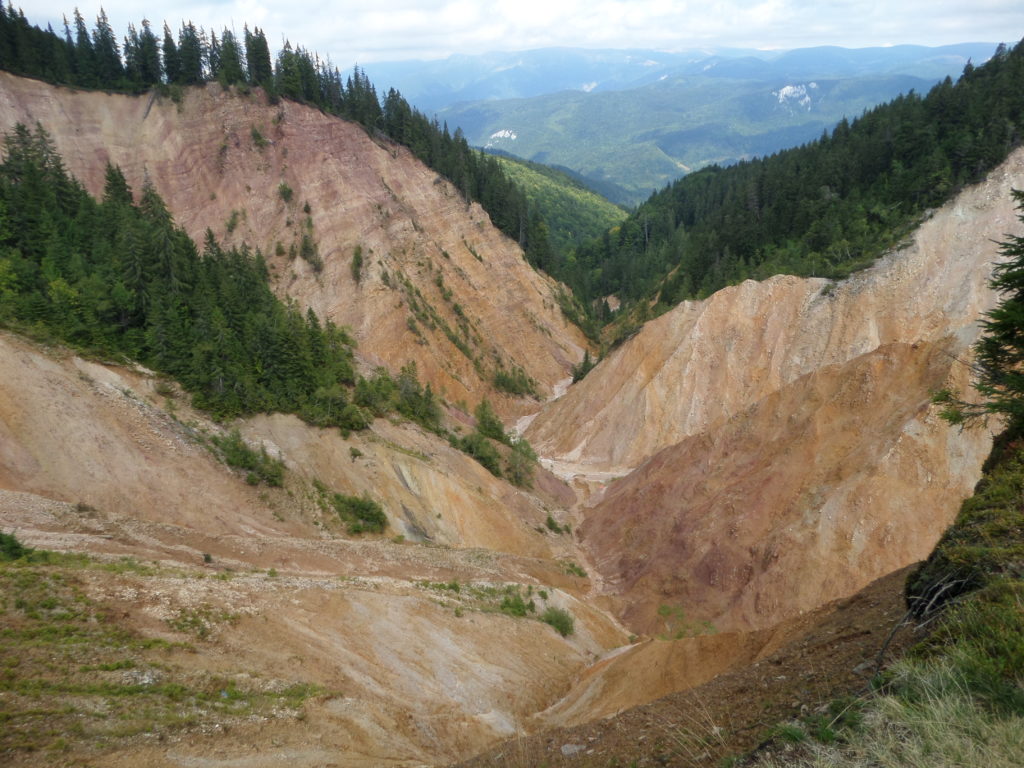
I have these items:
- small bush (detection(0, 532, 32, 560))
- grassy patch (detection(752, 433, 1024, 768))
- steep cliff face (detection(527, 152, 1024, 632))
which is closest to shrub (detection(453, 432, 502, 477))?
steep cliff face (detection(527, 152, 1024, 632))

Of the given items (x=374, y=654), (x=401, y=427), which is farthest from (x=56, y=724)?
(x=401, y=427)

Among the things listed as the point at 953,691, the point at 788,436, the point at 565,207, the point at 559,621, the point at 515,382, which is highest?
the point at 953,691

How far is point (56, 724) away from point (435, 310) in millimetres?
48532

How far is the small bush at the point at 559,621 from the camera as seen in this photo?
810 inches

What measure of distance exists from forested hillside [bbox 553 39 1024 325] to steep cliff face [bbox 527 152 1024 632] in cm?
356

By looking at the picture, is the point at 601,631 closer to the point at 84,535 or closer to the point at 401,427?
the point at 401,427

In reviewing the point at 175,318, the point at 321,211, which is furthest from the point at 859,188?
the point at 175,318

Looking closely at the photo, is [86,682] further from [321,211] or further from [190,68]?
[190,68]

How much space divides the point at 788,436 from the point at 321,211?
148ft

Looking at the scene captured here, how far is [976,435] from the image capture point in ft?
72.3

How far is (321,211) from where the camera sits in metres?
54.9

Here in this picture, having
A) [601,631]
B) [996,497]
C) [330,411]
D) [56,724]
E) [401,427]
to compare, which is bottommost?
[601,631]

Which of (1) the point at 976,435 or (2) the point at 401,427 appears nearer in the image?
(1) the point at 976,435

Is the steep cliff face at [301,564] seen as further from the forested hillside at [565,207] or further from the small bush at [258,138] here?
the forested hillside at [565,207]
